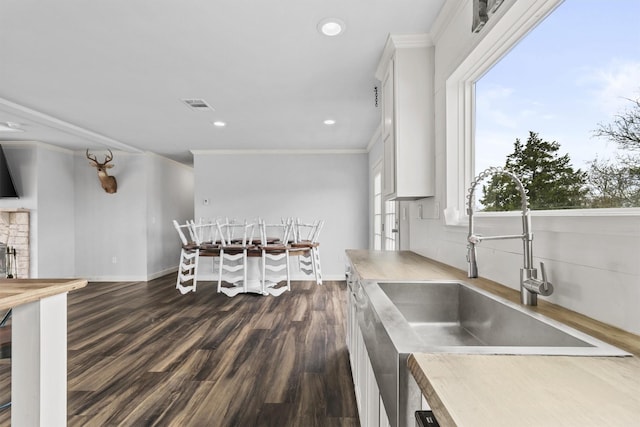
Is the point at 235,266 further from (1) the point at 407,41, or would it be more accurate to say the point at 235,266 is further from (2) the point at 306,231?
(1) the point at 407,41

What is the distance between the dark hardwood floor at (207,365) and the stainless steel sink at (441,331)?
90 centimetres

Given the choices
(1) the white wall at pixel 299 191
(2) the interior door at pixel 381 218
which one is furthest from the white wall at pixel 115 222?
(2) the interior door at pixel 381 218

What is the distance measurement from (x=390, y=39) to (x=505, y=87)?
983 millimetres

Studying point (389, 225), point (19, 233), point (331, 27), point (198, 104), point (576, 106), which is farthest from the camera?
point (19, 233)

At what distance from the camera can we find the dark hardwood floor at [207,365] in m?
1.99

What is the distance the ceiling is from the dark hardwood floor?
2.34 metres

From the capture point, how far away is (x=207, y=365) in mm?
2615

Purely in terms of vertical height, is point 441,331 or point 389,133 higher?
point 389,133

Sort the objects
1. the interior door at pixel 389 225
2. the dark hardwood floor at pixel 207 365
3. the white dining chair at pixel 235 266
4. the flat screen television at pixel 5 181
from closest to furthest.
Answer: the dark hardwood floor at pixel 207 365
the interior door at pixel 389 225
the white dining chair at pixel 235 266
the flat screen television at pixel 5 181

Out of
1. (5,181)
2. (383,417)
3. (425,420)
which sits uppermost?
(5,181)

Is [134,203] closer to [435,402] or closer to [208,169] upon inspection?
[208,169]

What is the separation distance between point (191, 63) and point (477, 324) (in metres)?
2.67

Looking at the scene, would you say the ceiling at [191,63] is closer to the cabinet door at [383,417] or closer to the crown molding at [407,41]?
the crown molding at [407,41]

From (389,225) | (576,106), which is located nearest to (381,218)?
(389,225)
